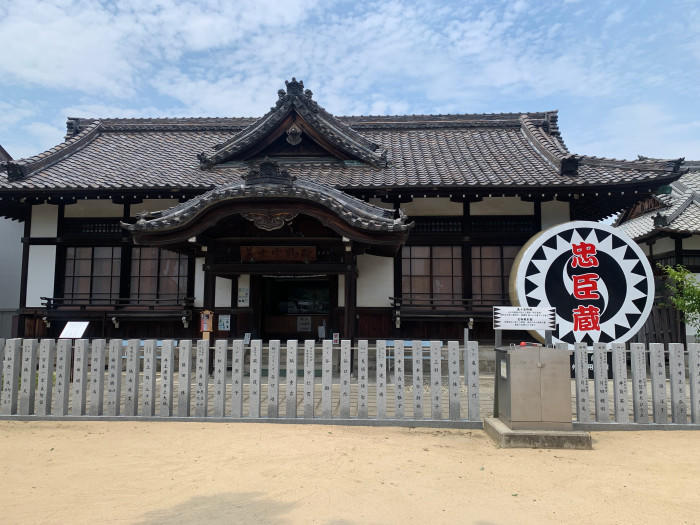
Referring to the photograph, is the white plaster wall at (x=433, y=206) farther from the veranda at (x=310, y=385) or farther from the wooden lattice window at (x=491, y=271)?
the veranda at (x=310, y=385)

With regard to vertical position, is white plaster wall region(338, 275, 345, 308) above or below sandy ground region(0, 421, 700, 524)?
above

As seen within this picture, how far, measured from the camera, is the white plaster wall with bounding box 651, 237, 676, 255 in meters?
13.4

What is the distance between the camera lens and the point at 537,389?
5.54m

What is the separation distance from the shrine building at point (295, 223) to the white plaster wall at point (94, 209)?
35 millimetres

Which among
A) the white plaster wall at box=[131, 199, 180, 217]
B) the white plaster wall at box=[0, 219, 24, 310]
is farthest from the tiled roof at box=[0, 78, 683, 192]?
the white plaster wall at box=[0, 219, 24, 310]

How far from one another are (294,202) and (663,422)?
694 centimetres

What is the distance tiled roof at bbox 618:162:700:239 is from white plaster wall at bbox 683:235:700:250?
465mm

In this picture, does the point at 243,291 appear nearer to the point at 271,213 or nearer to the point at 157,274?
the point at 157,274

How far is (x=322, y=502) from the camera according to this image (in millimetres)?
3695

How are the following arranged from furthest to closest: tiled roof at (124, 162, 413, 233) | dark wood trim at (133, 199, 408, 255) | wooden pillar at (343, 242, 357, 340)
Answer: wooden pillar at (343, 242, 357, 340) < dark wood trim at (133, 199, 408, 255) < tiled roof at (124, 162, 413, 233)

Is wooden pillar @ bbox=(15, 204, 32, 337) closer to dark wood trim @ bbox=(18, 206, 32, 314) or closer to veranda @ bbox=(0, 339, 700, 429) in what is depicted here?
dark wood trim @ bbox=(18, 206, 32, 314)

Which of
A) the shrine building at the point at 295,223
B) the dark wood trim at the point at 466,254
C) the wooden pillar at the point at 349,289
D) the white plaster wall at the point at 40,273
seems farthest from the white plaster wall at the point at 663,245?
the white plaster wall at the point at 40,273

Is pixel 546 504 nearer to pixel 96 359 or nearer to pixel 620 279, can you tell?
pixel 96 359

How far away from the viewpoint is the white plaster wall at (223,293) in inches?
454
